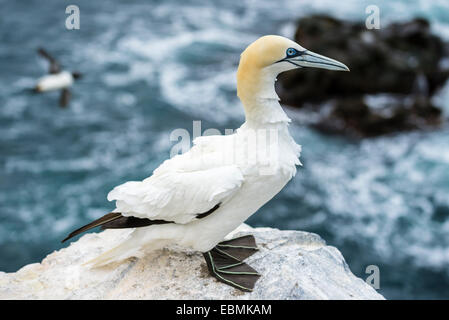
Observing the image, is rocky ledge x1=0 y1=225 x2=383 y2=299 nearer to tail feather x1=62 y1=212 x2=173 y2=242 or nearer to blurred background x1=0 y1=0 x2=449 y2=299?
tail feather x1=62 y1=212 x2=173 y2=242

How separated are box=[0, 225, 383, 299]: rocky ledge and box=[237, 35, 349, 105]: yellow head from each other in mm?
1534

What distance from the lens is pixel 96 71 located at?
15.4 metres

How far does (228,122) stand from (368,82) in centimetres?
383

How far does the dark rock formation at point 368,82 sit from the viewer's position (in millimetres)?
13086

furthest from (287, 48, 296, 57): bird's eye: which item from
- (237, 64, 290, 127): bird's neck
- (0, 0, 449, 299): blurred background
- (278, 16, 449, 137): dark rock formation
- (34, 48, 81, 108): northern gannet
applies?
(34, 48, 81, 108): northern gannet

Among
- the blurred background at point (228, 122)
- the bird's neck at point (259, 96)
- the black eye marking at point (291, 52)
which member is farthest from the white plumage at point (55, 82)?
the black eye marking at point (291, 52)

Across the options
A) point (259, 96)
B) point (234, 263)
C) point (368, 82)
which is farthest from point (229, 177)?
point (368, 82)

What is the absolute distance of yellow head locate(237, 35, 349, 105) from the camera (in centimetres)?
411

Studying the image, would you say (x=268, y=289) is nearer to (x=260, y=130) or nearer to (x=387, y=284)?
(x=260, y=130)

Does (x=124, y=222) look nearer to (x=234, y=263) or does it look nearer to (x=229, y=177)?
(x=229, y=177)

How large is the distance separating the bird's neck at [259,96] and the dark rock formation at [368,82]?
898 cm

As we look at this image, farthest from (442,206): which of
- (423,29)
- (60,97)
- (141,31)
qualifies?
(141,31)

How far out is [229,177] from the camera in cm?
418
